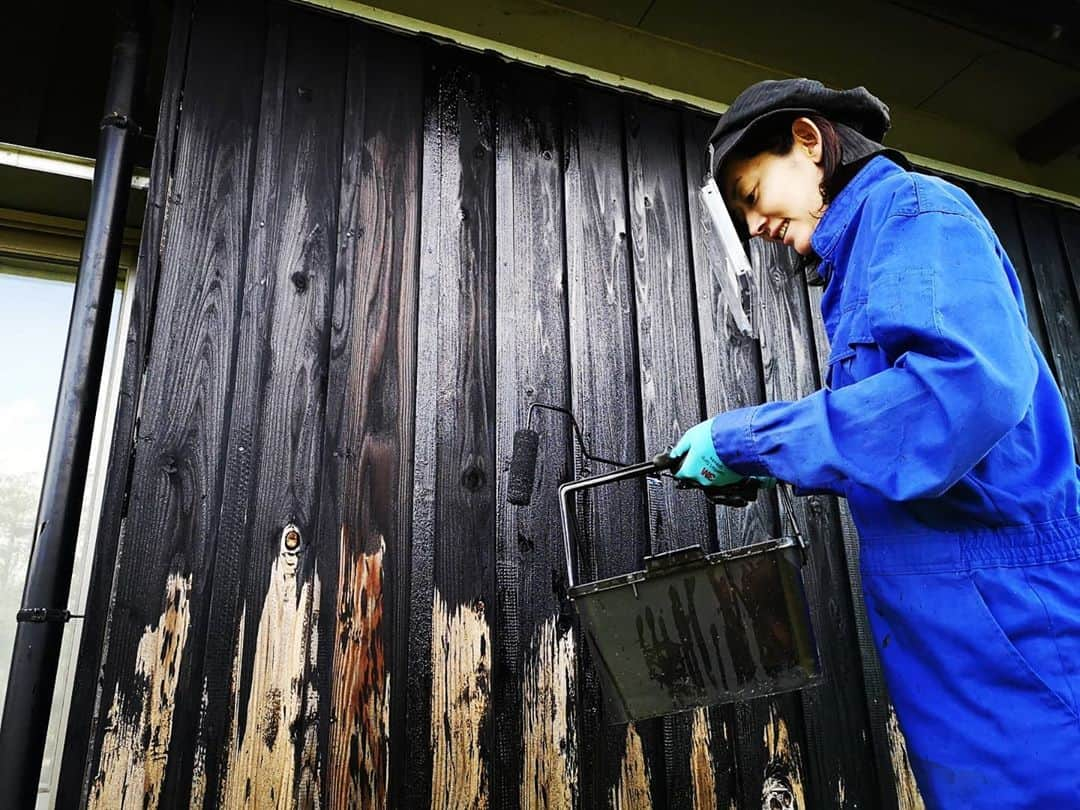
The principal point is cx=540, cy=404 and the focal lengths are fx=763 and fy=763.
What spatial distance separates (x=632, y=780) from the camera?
1942 mm

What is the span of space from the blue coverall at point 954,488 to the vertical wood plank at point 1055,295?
1.94 metres

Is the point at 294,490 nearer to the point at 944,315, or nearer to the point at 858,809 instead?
the point at 944,315

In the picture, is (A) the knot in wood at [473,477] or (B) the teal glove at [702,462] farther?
(A) the knot in wood at [473,477]

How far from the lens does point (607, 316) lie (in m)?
2.36

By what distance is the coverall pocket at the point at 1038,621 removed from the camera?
1.23 meters

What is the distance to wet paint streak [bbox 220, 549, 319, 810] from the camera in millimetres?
1646

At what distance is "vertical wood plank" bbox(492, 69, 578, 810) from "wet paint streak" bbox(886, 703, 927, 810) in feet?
3.37

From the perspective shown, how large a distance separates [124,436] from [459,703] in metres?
1.01

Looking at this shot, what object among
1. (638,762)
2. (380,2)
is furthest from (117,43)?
(638,762)

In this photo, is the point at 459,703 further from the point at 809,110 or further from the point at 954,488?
the point at 809,110

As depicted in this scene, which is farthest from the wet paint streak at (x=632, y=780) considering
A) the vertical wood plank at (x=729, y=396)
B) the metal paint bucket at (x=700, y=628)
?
the metal paint bucket at (x=700, y=628)

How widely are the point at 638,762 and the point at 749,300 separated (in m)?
1.51

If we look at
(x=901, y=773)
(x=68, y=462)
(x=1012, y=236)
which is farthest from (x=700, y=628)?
(x=1012, y=236)

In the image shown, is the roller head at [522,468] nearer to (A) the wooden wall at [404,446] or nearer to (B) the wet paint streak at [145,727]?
→ (A) the wooden wall at [404,446]
